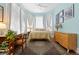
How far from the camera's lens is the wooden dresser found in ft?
9.83

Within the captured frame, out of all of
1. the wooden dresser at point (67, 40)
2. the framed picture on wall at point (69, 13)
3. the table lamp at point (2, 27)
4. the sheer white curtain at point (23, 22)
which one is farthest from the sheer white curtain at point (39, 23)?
the table lamp at point (2, 27)

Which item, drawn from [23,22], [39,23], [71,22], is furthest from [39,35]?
[71,22]

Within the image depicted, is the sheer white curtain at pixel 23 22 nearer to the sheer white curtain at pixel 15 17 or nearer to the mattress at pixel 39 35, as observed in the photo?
the sheer white curtain at pixel 15 17

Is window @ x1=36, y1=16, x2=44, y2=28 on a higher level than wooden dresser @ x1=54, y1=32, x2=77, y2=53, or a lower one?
higher

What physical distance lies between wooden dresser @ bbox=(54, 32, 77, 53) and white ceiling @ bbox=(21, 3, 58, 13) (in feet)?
1.78

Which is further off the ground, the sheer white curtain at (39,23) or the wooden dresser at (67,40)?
the sheer white curtain at (39,23)

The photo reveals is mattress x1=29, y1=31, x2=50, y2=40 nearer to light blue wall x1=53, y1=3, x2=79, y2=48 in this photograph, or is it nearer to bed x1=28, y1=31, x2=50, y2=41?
bed x1=28, y1=31, x2=50, y2=41

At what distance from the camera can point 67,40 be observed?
3055 mm

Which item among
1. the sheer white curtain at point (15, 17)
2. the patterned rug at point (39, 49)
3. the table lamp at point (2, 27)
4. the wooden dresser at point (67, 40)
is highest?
the sheer white curtain at point (15, 17)

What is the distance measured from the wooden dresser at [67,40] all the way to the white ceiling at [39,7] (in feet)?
1.78

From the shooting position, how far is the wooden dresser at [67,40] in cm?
300

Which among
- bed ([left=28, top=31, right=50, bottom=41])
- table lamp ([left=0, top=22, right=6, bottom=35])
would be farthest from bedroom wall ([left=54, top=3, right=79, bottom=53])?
table lamp ([left=0, top=22, right=6, bottom=35])

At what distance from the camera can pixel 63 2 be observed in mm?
3006
